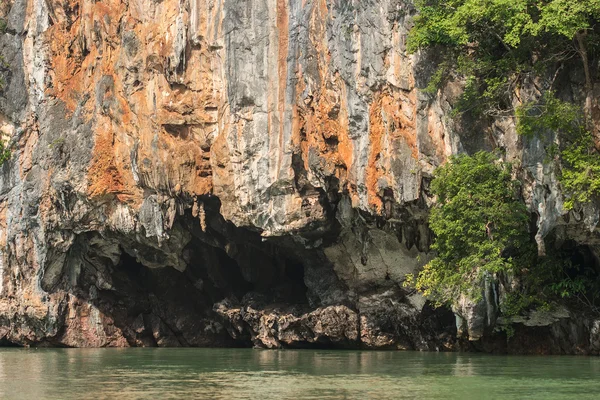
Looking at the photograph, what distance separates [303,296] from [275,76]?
922 centimetres

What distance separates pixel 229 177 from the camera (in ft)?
108

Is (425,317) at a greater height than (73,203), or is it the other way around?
(73,203)

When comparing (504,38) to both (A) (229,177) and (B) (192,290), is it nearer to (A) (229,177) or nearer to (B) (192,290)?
(A) (229,177)

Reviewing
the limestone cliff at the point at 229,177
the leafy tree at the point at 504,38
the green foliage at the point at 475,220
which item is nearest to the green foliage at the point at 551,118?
the leafy tree at the point at 504,38

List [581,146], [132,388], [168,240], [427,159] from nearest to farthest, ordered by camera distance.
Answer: [132,388], [581,146], [427,159], [168,240]

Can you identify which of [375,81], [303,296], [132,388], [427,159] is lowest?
[132,388]

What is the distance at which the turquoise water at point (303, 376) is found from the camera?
706 inches

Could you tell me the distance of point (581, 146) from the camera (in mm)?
23266

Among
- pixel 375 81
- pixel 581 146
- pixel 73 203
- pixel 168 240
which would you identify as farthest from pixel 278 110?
pixel 581 146

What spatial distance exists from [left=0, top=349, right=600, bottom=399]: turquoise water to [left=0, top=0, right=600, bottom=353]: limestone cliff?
3417 mm

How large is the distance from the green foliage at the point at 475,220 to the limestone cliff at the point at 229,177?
0.66 m

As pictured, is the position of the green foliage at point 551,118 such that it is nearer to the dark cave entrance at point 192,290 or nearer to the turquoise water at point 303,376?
the turquoise water at point 303,376

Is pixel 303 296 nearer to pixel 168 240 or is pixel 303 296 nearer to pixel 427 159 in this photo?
pixel 168 240

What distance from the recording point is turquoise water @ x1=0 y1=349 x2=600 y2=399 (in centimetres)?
1794
